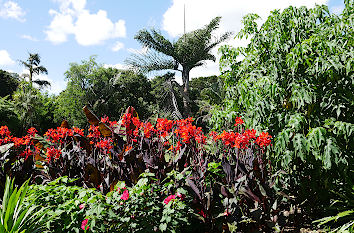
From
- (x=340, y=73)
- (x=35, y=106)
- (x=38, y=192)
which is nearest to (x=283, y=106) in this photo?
(x=340, y=73)

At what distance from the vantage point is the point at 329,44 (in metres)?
2.52

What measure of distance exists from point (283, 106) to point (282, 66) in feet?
1.50

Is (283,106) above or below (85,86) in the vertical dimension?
below

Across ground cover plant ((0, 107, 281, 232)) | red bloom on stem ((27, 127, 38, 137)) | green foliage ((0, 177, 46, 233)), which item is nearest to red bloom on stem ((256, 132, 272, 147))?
ground cover plant ((0, 107, 281, 232))

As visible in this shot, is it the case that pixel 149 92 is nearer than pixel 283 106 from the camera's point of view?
No

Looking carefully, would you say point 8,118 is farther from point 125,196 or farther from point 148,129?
point 125,196

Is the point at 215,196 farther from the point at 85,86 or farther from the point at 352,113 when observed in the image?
the point at 85,86

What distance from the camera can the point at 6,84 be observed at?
1025 inches

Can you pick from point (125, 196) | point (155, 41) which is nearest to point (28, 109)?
point (155, 41)

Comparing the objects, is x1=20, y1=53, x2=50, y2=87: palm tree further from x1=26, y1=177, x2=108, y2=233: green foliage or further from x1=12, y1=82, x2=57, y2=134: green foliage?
x1=26, y1=177, x2=108, y2=233: green foliage

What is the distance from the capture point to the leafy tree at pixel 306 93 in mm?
2502

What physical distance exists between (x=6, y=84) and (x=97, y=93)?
1206cm

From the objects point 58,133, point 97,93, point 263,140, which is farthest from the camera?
point 97,93

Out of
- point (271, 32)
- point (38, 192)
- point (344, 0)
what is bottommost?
point (38, 192)
